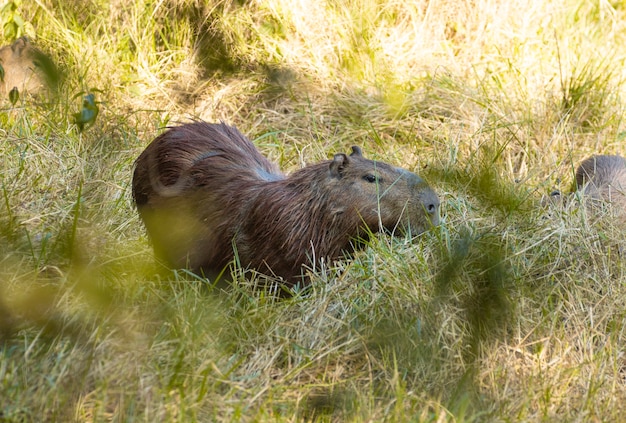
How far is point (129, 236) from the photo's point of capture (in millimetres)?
4395

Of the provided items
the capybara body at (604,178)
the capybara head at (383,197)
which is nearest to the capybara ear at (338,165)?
the capybara head at (383,197)

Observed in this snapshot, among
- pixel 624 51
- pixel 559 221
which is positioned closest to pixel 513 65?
pixel 624 51

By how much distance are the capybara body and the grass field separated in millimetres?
190

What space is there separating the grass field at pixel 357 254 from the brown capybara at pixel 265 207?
0.39ft

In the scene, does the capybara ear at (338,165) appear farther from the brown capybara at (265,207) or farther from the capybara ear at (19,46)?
the capybara ear at (19,46)

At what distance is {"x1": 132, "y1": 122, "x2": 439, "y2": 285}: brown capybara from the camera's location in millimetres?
3723

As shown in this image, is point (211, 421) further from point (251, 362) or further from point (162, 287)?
point (162, 287)

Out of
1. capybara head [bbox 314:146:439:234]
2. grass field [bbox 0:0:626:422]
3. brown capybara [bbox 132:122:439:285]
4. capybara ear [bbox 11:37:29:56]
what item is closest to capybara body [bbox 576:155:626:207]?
grass field [bbox 0:0:626:422]

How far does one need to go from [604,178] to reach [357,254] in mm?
1689

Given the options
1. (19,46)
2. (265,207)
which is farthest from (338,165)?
(19,46)

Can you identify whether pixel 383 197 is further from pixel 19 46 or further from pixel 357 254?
pixel 19 46

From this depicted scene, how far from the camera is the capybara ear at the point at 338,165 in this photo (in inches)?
147

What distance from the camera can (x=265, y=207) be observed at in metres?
3.81

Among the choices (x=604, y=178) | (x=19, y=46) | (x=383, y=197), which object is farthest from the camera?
(x=19, y=46)
